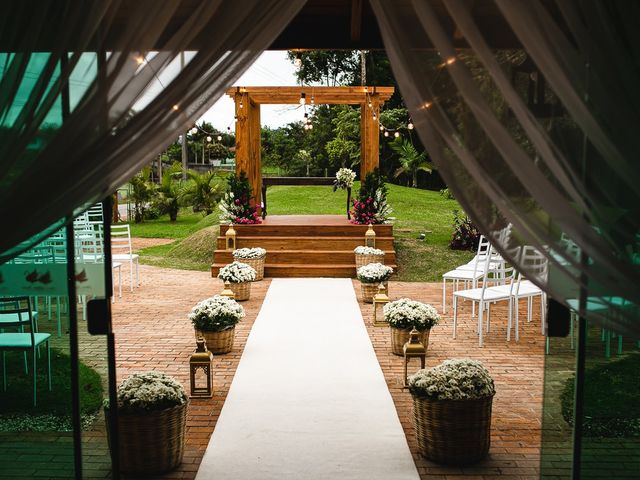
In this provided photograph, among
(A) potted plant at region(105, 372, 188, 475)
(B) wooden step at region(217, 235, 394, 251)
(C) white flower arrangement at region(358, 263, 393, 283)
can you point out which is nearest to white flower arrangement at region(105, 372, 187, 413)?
(A) potted plant at region(105, 372, 188, 475)

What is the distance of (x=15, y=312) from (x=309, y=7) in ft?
8.92

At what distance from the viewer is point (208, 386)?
5.44m

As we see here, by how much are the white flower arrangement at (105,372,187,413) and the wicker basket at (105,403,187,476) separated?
0.13 ft

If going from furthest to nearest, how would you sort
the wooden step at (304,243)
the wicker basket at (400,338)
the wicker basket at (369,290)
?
the wooden step at (304,243), the wicker basket at (369,290), the wicker basket at (400,338)

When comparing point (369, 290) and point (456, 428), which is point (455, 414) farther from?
point (369, 290)

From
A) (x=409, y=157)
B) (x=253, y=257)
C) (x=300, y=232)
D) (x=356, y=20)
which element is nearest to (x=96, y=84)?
(x=356, y=20)

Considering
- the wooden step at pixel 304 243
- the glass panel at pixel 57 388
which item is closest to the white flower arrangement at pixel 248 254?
the wooden step at pixel 304 243

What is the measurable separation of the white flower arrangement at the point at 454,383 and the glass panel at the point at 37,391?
214cm

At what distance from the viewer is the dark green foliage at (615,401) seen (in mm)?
3451

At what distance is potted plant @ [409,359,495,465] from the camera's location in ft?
13.4

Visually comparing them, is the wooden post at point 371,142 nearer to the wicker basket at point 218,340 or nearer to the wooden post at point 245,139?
the wooden post at point 245,139

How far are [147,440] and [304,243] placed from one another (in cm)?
904

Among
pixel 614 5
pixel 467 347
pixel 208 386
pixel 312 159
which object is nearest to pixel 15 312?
pixel 208 386

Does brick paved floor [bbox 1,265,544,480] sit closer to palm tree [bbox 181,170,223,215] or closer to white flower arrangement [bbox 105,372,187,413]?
white flower arrangement [bbox 105,372,187,413]
